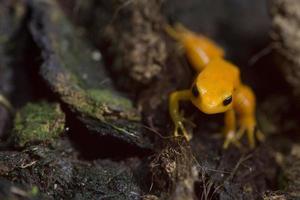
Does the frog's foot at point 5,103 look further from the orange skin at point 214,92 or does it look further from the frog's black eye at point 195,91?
the frog's black eye at point 195,91

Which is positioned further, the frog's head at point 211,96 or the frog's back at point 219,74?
the frog's back at point 219,74

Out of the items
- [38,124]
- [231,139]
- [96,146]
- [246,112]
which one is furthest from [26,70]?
[246,112]

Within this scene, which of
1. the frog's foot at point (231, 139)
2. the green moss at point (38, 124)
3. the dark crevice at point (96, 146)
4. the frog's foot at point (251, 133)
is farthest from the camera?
the frog's foot at point (251, 133)

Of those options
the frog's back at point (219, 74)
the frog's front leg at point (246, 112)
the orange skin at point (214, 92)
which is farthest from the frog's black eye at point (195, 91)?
the frog's front leg at point (246, 112)

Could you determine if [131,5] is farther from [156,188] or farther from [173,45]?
[156,188]

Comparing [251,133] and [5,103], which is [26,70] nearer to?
[5,103]

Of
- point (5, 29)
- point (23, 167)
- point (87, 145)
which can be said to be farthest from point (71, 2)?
point (23, 167)

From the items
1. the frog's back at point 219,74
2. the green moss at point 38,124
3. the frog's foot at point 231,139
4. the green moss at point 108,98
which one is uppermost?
the frog's back at point 219,74
